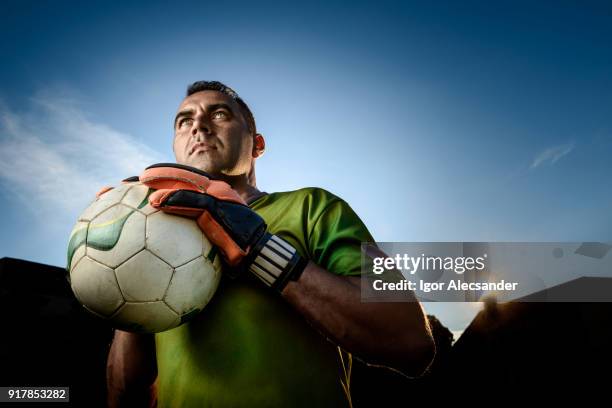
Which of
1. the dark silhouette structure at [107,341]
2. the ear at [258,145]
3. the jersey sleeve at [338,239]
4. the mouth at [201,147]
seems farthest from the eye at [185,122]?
the dark silhouette structure at [107,341]

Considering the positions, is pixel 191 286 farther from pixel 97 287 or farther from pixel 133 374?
pixel 133 374

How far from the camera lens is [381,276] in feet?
4.68

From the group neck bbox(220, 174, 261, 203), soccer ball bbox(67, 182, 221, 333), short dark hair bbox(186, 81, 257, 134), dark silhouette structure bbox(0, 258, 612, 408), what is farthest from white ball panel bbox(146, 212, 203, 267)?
dark silhouette structure bbox(0, 258, 612, 408)

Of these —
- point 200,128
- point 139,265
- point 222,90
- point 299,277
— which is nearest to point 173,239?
point 139,265

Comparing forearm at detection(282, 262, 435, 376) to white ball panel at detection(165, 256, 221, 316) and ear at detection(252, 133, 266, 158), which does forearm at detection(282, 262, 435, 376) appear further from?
ear at detection(252, 133, 266, 158)

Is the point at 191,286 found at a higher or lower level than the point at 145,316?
higher

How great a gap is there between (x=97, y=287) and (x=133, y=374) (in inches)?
34.2

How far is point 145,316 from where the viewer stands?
1314 mm

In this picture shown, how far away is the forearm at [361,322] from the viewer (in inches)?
52.7

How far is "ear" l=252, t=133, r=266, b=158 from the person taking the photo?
2.72 meters

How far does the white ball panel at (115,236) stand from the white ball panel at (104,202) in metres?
0.03

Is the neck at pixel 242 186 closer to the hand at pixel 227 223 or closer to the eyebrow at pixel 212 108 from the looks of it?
the eyebrow at pixel 212 108

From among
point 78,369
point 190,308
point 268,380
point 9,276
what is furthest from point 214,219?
point 78,369

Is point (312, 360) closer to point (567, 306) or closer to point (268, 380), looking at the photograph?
point (268, 380)
